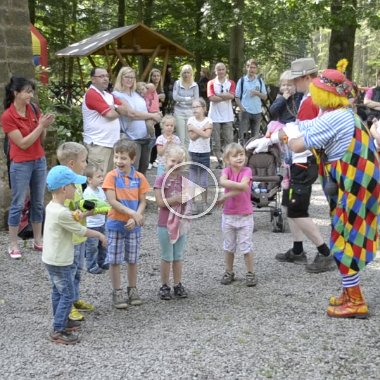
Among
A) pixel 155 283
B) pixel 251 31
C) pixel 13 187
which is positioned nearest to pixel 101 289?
pixel 155 283

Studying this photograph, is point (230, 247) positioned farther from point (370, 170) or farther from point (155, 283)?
point (370, 170)

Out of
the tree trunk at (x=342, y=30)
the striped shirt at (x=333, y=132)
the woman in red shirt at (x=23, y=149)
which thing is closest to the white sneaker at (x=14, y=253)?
the woman in red shirt at (x=23, y=149)

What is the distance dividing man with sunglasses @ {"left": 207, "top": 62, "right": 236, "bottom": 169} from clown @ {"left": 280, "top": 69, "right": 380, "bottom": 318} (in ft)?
22.9

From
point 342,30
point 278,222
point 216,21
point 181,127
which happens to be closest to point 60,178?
point 278,222

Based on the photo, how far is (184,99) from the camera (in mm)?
10750

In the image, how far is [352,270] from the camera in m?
4.95

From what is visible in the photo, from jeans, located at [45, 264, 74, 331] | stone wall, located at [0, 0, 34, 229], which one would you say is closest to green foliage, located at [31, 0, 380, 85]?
stone wall, located at [0, 0, 34, 229]

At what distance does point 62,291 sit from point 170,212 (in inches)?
48.5

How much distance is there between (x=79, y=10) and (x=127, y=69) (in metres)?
23.1

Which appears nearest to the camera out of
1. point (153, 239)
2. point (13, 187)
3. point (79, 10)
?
point (13, 187)

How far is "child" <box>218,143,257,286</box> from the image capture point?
5.80m

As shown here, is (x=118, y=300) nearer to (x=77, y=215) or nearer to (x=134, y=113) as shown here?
(x=77, y=215)

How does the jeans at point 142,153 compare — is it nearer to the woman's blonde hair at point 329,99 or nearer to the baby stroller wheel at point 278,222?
the baby stroller wheel at point 278,222

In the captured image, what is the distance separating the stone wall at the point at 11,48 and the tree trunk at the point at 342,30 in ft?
32.2
